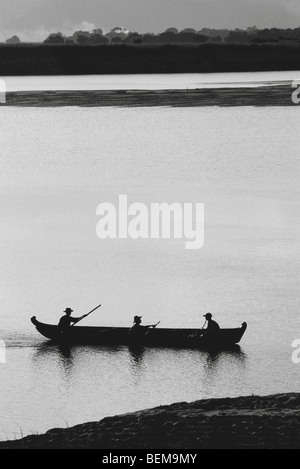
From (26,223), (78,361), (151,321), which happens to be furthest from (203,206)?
(78,361)

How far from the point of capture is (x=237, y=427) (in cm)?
1169

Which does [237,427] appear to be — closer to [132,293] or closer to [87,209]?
[132,293]

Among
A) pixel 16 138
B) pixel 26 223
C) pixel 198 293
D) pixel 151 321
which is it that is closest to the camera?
pixel 151 321

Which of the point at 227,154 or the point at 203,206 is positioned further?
the point at 227,154

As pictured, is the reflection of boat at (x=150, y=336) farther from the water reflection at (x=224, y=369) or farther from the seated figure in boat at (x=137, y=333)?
the water reflection at (x=224, y=369)

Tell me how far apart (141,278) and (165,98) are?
89.1m

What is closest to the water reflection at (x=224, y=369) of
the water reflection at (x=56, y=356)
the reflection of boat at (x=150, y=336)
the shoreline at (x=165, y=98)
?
the reflection of boat at (x=150, y=336)

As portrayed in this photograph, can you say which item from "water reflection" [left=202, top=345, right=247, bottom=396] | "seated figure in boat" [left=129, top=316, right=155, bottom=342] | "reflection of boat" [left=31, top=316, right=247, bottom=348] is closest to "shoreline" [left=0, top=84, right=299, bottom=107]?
"reflection of boat" [left=31, top=316, right=247, bottom=348]

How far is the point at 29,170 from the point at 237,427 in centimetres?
5246

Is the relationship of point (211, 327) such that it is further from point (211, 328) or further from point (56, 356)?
point (56, 356)

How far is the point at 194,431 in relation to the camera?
1180cm

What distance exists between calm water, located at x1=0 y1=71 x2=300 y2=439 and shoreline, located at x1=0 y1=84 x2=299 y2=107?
130 feet

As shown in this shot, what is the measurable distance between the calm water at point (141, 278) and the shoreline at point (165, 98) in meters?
39.5

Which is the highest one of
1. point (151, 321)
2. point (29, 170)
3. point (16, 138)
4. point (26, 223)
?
point (16, 138)
